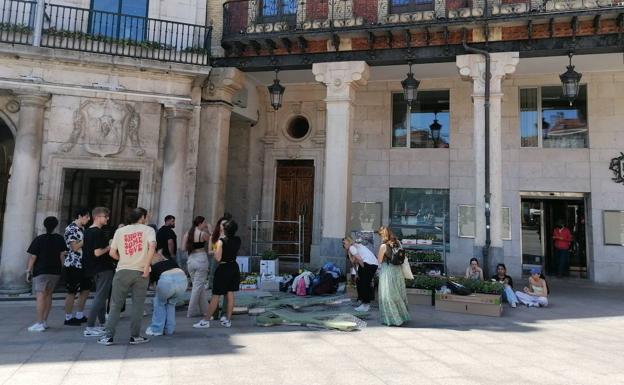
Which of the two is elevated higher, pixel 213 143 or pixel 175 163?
pixel 213 143

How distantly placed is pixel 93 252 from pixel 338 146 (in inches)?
270

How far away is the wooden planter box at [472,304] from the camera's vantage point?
8.08 metres

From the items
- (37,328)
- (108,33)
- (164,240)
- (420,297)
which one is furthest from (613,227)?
(108,33)

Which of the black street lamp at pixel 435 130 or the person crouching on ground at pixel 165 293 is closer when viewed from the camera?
the person crouching on ground at pixel 165 293

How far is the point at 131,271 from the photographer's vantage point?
5555mm

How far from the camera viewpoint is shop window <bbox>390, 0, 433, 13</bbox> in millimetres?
11837

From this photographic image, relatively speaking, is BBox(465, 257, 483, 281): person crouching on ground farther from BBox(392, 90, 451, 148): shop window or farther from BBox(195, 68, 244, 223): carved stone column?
BBox(195, 68, 244, 223): carved stone column

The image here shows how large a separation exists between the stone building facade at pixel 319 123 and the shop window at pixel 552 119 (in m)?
0.06

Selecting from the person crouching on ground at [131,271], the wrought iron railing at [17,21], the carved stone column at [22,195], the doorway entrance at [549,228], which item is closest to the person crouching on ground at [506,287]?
the doorway entrance at [549,228]

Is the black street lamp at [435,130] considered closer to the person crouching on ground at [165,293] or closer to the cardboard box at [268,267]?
the cardboard box at [268,267]

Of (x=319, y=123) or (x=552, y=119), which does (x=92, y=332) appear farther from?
(x=552, y=119)

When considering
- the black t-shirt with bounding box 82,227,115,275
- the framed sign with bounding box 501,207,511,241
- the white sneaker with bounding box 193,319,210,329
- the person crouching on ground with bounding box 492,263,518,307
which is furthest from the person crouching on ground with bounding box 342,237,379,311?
the framed sign with bounding box 501,207,511,241

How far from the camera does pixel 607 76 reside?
12828 mm

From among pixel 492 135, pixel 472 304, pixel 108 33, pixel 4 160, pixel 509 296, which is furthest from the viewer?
pixel 4 160
